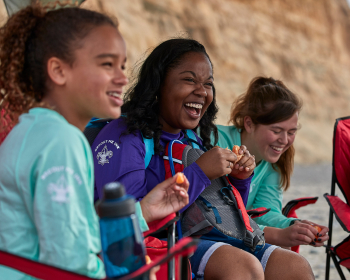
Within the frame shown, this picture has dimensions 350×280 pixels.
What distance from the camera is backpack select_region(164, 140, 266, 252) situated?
5.98 feet

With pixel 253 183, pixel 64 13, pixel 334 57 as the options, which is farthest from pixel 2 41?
pixel 334 57

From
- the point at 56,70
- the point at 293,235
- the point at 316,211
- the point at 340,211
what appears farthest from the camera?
the point at 316,211

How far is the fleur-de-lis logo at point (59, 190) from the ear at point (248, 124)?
199 centimetres

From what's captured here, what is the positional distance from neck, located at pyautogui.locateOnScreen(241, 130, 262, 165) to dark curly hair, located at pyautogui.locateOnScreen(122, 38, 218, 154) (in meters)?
0.87

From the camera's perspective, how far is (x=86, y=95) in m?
1.25

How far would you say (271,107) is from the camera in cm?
277

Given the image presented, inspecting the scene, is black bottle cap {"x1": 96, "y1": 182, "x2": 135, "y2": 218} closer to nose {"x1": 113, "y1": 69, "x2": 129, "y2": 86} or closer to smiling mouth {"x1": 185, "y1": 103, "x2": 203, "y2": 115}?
nose {"x1": 113, "y1": 69, "x2": 129, "y2": 86}

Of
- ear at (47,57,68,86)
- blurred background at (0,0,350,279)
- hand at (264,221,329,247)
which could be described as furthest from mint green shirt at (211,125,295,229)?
blurred background at (0,0,350,279)

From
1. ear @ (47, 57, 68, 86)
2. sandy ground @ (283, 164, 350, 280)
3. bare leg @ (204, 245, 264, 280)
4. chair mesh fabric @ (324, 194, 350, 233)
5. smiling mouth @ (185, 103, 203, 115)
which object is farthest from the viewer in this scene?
sandy ground @ (283, 164, 350, 280)

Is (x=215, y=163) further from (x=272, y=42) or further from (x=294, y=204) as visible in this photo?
(x=272, y=42)

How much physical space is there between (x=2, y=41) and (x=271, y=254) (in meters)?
1.45

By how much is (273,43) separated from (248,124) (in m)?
16.2

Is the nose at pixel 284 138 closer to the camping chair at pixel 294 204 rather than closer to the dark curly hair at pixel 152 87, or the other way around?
the camping chair at pixel 294 204

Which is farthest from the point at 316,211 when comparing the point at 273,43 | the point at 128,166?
the point at 273,43
